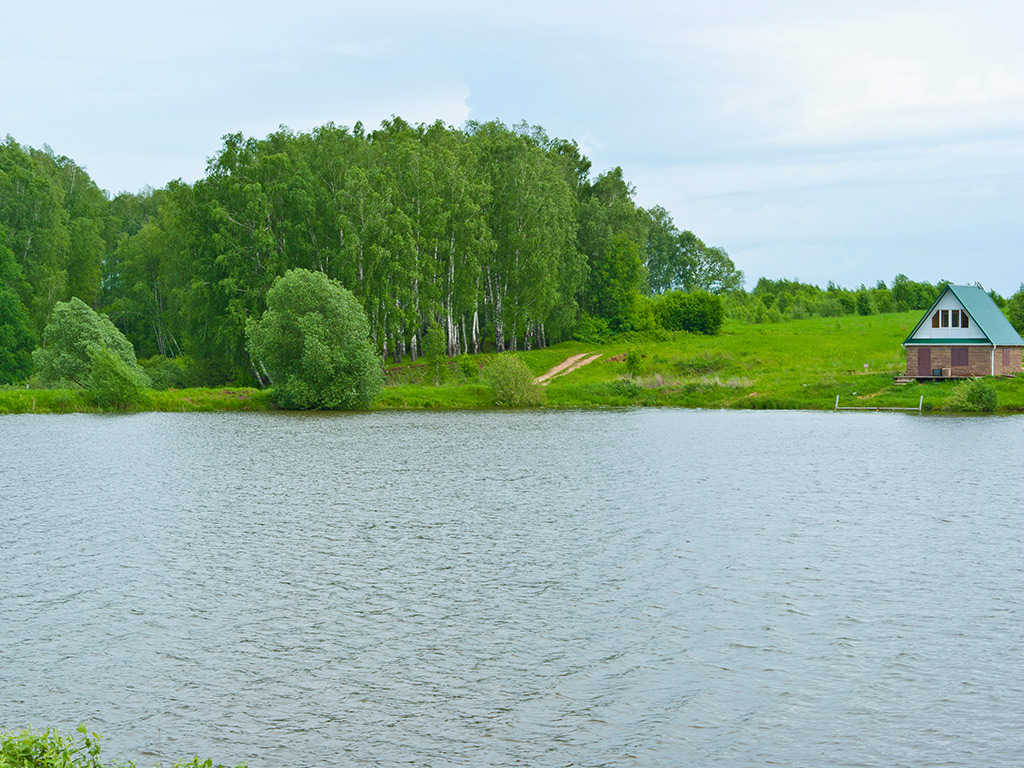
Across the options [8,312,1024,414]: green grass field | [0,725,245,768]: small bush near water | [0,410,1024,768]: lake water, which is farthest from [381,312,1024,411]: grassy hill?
[0,725,245,768]: small bush near water

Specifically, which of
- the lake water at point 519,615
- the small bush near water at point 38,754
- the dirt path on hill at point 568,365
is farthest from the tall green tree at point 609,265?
the small bush near water at point 38,754

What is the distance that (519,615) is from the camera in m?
18.7

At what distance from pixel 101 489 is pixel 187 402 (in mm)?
39649

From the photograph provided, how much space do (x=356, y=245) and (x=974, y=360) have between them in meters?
50.0

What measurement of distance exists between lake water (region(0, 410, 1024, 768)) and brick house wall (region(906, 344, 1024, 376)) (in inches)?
1400

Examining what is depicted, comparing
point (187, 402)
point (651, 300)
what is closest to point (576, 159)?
point (651, 300)

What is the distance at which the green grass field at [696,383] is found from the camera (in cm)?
7212

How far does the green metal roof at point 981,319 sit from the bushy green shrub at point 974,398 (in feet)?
18.7

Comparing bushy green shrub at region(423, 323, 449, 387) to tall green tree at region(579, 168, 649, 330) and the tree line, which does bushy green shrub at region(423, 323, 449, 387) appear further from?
tall green tree at region(579, 168, 649, 330)

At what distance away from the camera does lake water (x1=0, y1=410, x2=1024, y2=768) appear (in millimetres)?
13055

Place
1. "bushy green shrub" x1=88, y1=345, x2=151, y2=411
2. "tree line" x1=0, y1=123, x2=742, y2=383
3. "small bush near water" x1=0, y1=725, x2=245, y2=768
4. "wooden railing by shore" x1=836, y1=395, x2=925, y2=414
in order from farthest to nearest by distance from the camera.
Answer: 1. "tree line" x1=0, y1=123, x2=742, y2=383
2. "bushy green shrub" x1=88, y1=345, x2=151, y2=411
3. "wooden railing by shore" x1=836, y1=395, x2=925, y2=414
4. "small bush near water" x1=0, y1=725, x2=245, y2=768

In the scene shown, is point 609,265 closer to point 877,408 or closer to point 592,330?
point 592,330

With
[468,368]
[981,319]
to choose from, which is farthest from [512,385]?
[981,319]

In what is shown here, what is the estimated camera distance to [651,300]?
113250mm
